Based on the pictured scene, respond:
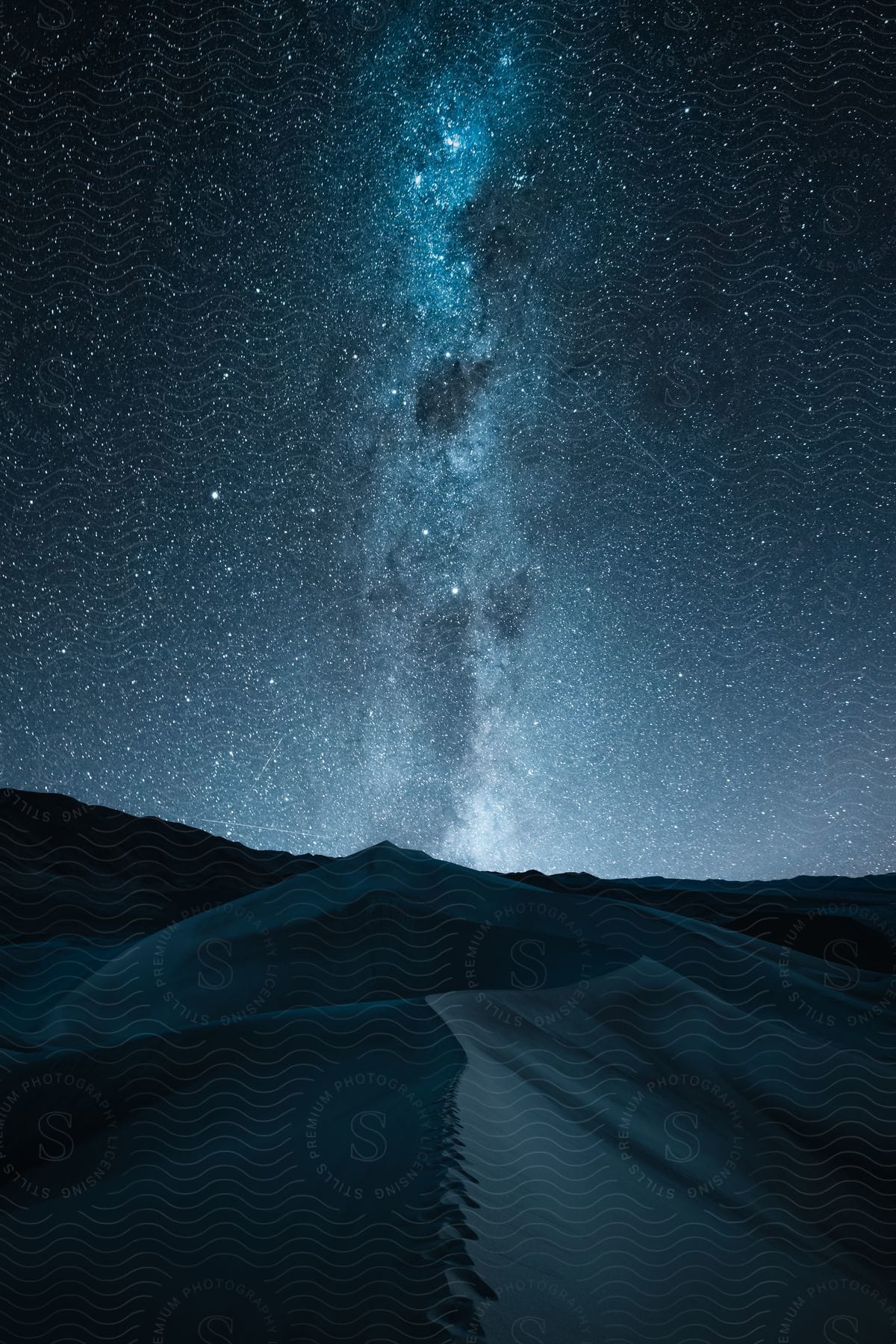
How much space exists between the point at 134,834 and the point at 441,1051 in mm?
3033

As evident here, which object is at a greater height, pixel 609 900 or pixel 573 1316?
pixel 609 900

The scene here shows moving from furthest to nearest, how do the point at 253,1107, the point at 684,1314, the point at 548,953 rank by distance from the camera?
the point at 548,953
the point at 253,1107
the point at 684,1314

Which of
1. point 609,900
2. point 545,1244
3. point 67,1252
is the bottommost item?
point 67,1252

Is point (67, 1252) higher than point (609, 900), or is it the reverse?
point (609, 900)

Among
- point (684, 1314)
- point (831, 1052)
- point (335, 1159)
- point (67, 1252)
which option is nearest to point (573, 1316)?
point (684, 1314)

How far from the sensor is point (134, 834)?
4836 mm

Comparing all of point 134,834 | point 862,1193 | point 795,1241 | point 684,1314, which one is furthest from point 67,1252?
point 134,834

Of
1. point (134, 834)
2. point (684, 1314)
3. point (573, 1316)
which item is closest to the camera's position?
point (573, 1316)

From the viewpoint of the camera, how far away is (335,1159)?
6.55ft

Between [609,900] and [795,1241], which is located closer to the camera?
[795,1241]

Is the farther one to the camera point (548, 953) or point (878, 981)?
point (878, 981)

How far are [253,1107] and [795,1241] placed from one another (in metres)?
1.41

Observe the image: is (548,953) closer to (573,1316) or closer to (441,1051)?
(441,1051)

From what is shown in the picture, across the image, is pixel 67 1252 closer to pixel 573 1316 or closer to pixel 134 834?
pixel 573 1316
